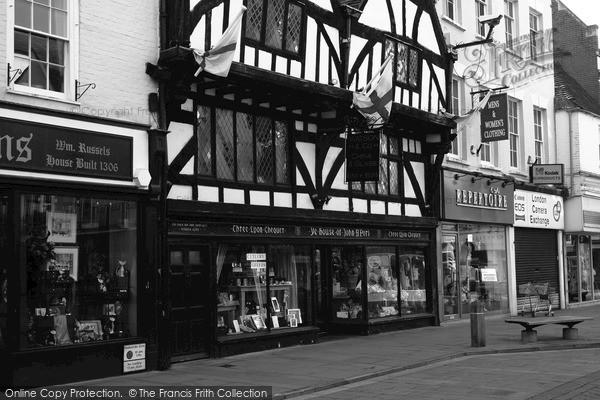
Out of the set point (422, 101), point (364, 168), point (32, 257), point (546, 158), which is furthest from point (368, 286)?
point (546, 158)

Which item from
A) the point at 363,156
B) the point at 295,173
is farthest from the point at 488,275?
the point at 295,173

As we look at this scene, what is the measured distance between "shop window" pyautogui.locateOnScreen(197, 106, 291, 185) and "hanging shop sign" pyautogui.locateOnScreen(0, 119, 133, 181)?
220 cm

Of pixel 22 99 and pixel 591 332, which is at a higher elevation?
pixel 22 99

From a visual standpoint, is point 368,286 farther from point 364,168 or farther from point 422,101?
point 422,101

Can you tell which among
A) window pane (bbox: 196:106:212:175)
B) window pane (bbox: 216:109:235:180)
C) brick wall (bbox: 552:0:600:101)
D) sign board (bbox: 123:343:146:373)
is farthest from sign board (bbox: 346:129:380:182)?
brick wall (bbox: 552:0:600:101)

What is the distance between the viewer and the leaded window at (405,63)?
19125 millimetres

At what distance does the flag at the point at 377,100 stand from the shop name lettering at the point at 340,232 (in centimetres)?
249

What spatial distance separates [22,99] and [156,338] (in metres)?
4.42

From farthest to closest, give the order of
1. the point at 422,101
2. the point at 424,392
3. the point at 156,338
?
the point at 422,101, the point at 156,338, the point at 424,392

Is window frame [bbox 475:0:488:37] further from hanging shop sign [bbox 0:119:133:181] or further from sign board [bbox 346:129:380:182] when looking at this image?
hanging shop sign [bbox 0:119:133:181]

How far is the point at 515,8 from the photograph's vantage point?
85.8 feet

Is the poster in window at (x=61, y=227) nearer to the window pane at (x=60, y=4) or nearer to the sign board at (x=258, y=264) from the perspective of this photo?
the window pane at (x=60, y=4)

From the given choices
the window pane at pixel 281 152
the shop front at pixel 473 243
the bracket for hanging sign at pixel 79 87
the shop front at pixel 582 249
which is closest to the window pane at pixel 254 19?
the window pane at pixel 281 152

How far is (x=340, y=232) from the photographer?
17.7 metres
